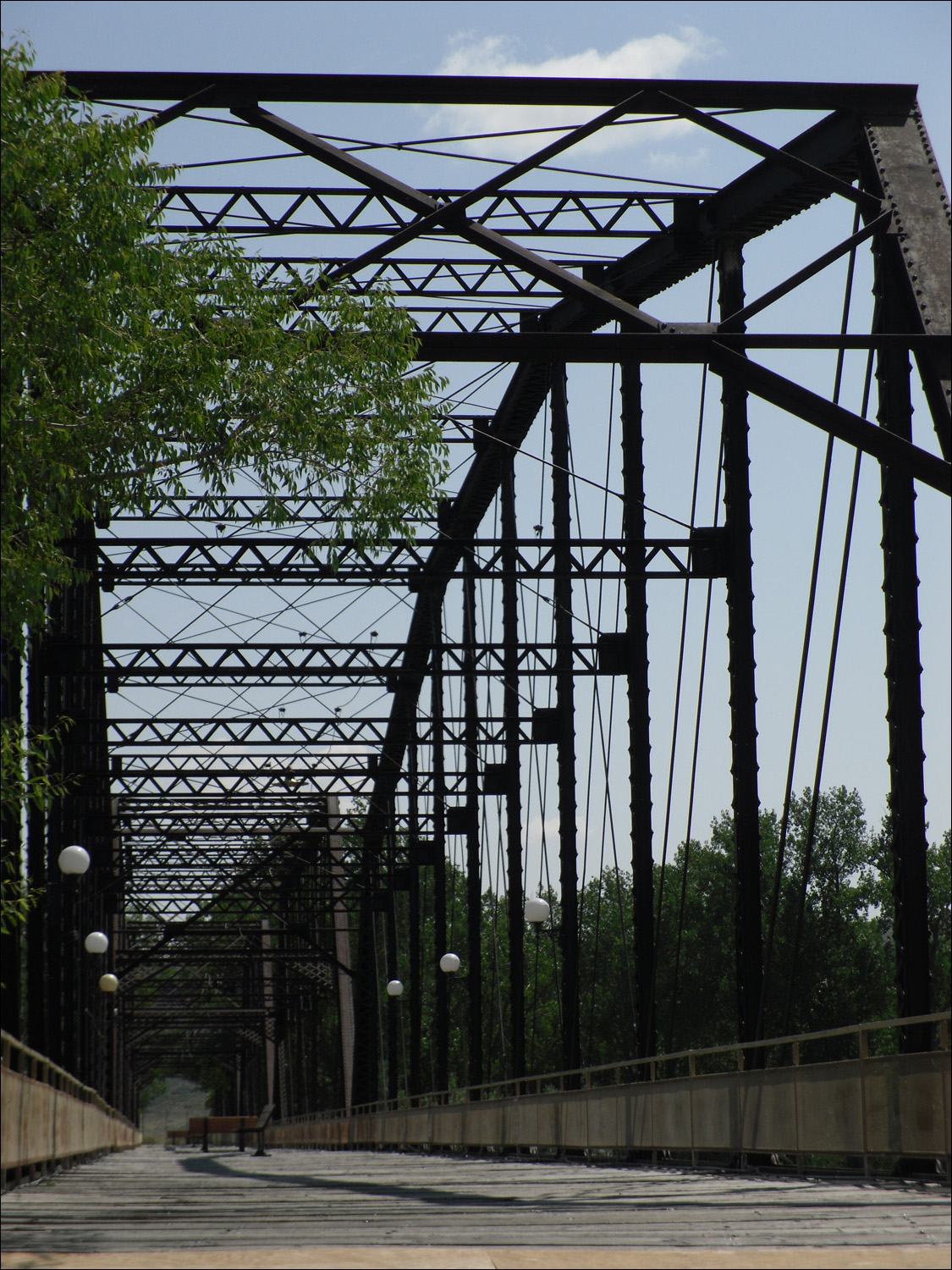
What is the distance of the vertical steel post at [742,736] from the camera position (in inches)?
671

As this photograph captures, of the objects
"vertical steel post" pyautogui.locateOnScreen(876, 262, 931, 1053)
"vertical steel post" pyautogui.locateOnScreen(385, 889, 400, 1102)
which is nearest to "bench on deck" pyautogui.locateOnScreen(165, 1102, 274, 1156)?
"vertical steel post" pyautogui.locateOnScreen(385, 889, 400, 1102)

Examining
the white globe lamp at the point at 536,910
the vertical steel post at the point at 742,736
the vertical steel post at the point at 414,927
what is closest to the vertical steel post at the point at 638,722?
the white globe lamp at the point at 536,910

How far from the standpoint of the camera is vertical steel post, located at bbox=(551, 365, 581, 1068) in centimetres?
2378

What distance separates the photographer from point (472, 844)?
32438mm

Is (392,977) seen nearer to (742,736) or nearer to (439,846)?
(439,846)

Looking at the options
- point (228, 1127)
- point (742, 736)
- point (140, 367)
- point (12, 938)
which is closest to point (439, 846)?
point (12, 938)

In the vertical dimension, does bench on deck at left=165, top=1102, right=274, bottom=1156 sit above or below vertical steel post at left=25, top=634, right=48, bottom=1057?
below

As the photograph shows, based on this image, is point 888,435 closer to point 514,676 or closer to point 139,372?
point 139,372

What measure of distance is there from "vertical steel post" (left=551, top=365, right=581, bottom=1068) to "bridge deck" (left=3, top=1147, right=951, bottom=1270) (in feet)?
39.3

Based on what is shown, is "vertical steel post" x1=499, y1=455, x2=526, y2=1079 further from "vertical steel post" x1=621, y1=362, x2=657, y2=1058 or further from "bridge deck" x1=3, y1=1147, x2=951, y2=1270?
"bridge deck" x1=3, y1=1147, x2=951, y2=1270

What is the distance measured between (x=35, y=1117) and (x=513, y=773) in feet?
48.0

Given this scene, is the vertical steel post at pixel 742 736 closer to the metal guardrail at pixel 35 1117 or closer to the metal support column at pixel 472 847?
the metal guardrail at pixel 35 1117

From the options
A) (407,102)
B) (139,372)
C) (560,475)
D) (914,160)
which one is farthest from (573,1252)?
(560,475)

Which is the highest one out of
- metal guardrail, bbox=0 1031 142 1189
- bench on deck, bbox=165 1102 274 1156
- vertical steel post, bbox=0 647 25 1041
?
vertical steel post, bbox=0 647 25 1041
